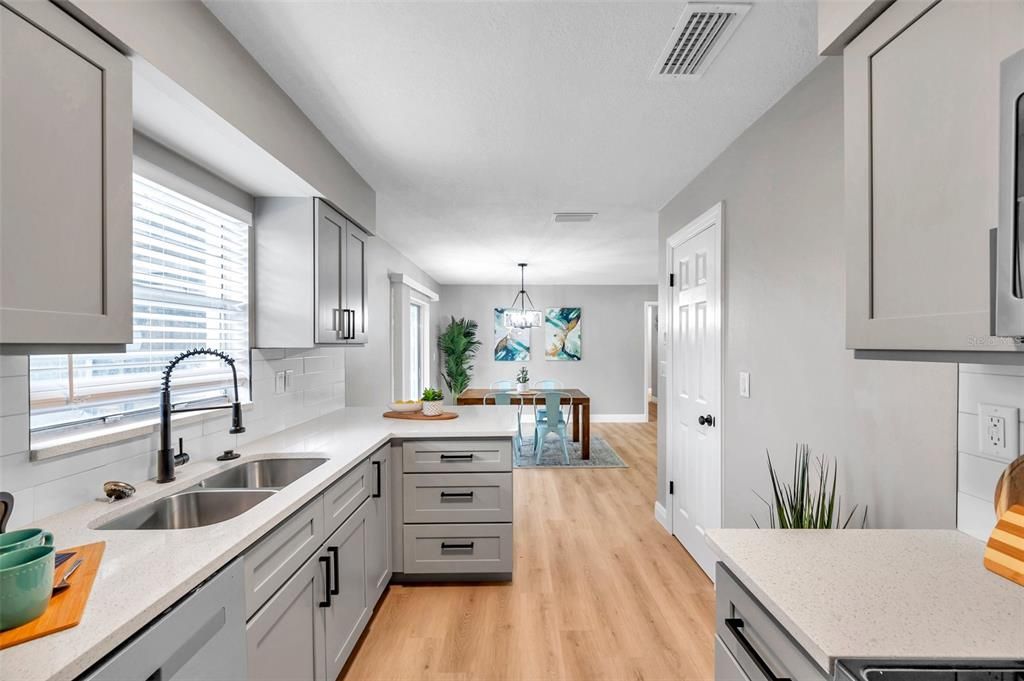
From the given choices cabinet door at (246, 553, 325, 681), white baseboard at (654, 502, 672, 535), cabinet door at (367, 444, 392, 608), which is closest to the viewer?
cabinet door at (246, 553, 325, 681)

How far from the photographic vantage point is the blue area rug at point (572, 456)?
549cm

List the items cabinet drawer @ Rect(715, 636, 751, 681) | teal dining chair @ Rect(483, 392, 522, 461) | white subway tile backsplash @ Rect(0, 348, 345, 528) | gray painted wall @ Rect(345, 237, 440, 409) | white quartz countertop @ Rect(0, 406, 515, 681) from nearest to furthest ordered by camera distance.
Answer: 1. white quartz countertop @ Rect(0, 406, 515, 681)
2. cabinet drawer @ Rect(715, 636, 751, 681)
3. white subway tile backsplash @ Rect(0, 348, 345, 528)
4. gray painted wall @ Rect(345, 237, 440, 409)
5. teal dining chair @ Rect(483, 392, 522, 461)

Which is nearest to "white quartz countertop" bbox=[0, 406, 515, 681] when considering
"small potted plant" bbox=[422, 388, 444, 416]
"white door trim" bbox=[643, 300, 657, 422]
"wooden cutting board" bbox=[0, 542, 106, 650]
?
"wooden cutting board" bbox=[0, 542, 106, 650]

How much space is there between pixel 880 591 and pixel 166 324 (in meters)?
2.39

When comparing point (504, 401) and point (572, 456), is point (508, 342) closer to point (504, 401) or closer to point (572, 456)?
point (504, 401)

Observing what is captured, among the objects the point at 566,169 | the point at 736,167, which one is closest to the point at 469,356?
the point at 566,169

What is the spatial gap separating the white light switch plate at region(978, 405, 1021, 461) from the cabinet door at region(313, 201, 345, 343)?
8.28 feet

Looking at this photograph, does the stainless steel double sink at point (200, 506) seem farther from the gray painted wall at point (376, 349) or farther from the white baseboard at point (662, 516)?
Answer: the white baseboard at point (662, 516)

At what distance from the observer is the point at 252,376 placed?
246 cm

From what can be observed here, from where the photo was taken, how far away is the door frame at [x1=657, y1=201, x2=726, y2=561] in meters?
2.70

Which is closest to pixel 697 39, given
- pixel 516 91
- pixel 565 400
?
pixel 516 91

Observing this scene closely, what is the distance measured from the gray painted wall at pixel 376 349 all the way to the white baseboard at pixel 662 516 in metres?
2.25

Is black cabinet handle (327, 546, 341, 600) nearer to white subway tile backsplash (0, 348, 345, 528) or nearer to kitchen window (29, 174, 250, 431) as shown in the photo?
white subway tile backsplash (0, 348, 345, 528)

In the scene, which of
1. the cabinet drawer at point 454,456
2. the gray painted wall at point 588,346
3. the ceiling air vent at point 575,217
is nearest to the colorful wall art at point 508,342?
the gray painted wall at point 588,346
